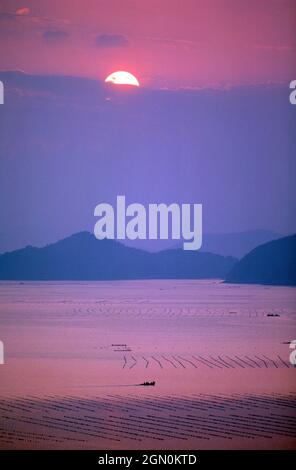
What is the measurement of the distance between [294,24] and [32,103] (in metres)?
1.86

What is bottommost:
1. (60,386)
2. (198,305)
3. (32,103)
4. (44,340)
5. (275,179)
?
(60,386)

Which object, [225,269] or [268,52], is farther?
[225,269]

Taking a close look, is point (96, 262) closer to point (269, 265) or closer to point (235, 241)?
point (235, 241)

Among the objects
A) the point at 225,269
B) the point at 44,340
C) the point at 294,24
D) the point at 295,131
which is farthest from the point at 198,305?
the point at 294,24

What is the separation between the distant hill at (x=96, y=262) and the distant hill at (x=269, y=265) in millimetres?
217

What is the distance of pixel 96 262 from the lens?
24.1 ft

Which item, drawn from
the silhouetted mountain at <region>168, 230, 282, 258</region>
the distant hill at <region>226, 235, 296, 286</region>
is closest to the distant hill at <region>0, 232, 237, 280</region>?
the silhouetted mountain at <region>168, 230, 282, 258</region>

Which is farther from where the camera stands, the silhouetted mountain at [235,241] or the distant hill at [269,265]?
the silhouetted mountain at [235,241]

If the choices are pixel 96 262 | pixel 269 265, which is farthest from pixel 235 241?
pixel 96 262

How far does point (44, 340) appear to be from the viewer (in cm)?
705

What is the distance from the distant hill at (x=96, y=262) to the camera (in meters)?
7.02

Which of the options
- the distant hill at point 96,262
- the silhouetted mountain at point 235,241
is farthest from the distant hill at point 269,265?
the distant hill at point 96,262

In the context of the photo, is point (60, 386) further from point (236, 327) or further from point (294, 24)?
point (294, 24)

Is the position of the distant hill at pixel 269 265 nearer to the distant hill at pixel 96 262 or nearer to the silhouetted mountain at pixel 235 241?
the silhouetted mountain at pixel 235 241
